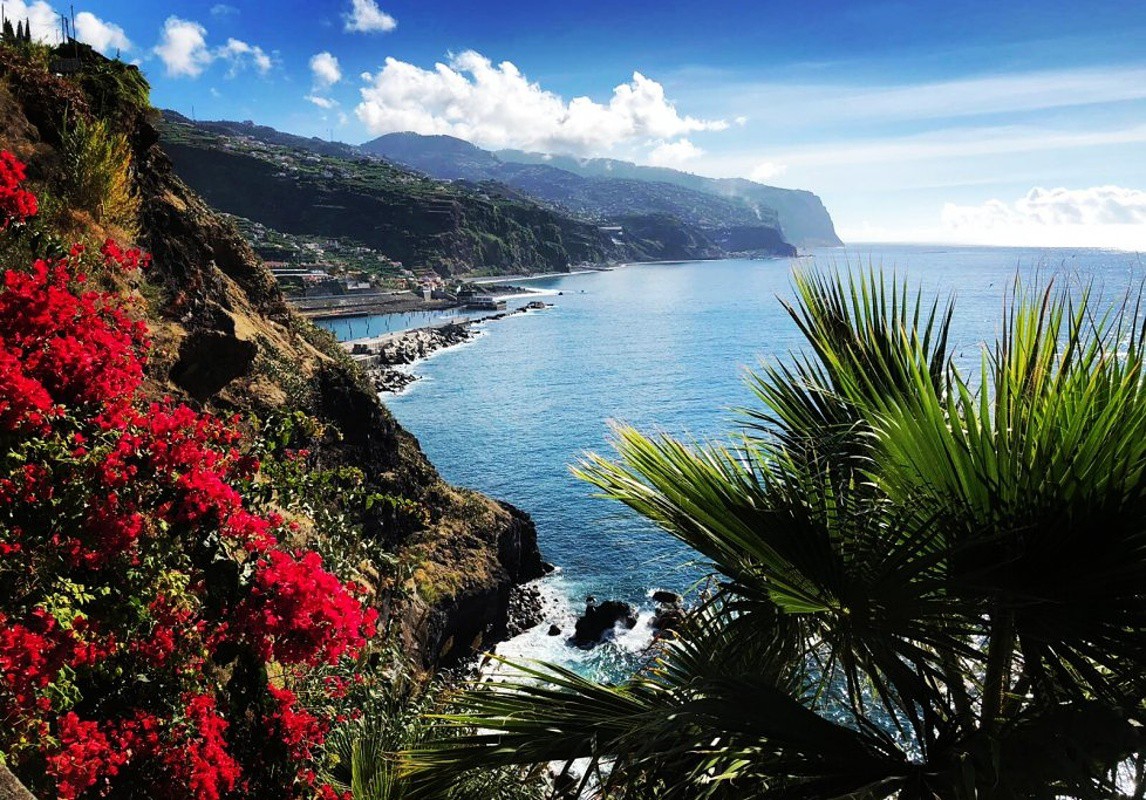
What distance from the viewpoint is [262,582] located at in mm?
5074

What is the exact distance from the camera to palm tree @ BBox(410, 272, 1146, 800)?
81.0 inches

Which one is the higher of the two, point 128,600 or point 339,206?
point 339,206

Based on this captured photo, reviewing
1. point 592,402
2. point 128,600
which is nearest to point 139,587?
point 128,600

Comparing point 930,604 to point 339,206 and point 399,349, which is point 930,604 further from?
point 339,206

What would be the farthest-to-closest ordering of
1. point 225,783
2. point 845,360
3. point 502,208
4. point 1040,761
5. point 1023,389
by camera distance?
point 502,208 < point 225,783 < point 845,360 < point 1023,389 < point 1040,761

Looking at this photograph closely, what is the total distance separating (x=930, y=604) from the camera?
2.27 meters

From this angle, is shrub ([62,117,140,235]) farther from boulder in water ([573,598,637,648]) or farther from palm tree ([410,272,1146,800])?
boulder in water ([573,598,637,648])

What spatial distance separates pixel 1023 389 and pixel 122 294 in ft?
33.1

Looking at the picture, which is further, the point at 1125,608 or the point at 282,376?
the point at 282,376

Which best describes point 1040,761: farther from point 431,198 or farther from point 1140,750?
point 431,198

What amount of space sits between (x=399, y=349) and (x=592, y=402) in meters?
24.8

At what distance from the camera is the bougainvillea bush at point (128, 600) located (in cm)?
402

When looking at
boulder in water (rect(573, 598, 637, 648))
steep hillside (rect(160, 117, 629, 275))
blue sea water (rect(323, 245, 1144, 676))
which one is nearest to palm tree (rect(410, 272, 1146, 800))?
blue sea water (rect(323, 245, 1144, 676))

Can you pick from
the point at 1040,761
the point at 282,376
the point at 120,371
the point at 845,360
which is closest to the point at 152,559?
the point at 120,371
